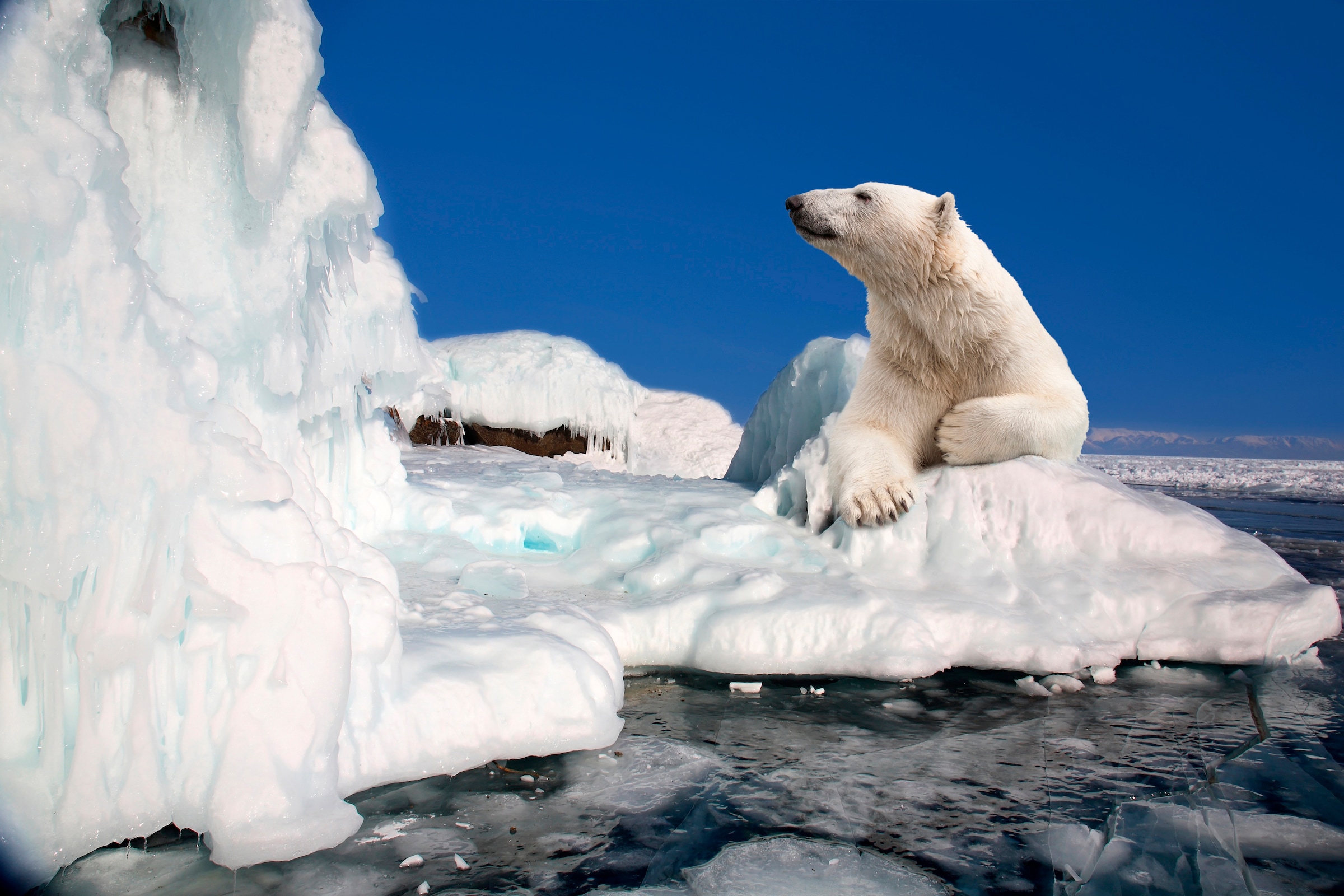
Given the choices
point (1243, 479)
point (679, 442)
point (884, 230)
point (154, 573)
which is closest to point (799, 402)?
point (884, 230)

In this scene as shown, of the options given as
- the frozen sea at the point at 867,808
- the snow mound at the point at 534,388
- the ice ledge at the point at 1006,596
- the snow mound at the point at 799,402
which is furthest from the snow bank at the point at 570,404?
the frozen sea at the point at 867,808

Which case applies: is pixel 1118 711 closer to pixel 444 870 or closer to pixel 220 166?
pixel 444 870

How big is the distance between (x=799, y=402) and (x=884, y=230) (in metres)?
1.85

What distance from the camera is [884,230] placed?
11.8 feet

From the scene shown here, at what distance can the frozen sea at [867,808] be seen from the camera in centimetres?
138

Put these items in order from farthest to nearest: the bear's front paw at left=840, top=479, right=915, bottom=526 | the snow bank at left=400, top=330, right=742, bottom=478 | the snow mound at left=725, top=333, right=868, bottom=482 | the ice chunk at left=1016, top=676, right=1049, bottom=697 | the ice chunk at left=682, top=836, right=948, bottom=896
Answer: the snow bank at left=400, top=330, right=742, bottom=478 < the snow mound at left=725, top=333, right=868, bottom=482 < the bear's front paw at left=840, top=479, right=915, bottom=526 < the ice chunk at left=1016, top=676, right=1049, bottom=697 < the ice chunk at left=682, top=836, right=948, bottom=896

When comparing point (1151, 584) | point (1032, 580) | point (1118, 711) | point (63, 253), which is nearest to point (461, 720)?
point (63, 253)

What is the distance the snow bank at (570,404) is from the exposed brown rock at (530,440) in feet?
0.23

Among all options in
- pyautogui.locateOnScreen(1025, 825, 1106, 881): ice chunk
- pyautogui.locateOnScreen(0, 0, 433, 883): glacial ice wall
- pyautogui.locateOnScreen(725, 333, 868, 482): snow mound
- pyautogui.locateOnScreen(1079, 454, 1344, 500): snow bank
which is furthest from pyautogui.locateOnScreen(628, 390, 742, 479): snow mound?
pyautogui.locateOnScreen(1025, 825, 1106, 881): ice chunk

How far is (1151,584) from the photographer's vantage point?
3.01 metres

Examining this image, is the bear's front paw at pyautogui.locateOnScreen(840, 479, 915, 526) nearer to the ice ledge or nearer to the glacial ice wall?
the ice ledge

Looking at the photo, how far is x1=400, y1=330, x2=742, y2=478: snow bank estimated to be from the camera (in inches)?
403

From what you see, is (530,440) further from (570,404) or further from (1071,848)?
(1071,848)

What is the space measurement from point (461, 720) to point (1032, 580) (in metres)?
2.33
